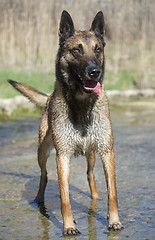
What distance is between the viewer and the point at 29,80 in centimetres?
1463

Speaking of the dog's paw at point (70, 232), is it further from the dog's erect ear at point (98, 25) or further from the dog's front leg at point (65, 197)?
the dog's erect ear at point (98, 25)

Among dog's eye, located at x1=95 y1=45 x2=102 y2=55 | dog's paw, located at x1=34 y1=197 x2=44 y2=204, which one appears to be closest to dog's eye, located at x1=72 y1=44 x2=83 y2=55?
dog's eye, located at x1=95 y1=45 x2=102 y2=55

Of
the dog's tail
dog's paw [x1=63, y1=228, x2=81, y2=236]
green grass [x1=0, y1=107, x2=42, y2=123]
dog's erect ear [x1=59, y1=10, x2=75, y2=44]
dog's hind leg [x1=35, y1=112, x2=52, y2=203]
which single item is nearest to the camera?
dog's paw [x1=63, y1=228, x2=81, y2=236]

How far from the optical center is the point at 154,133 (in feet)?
30.5

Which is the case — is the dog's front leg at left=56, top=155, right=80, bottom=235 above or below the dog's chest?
below

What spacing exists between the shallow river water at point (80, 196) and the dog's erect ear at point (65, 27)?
6.10 feet

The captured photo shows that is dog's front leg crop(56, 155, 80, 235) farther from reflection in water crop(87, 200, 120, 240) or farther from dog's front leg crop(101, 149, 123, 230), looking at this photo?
dog's front leg crop(101, 149, 123, 230)

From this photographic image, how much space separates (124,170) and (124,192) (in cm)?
113

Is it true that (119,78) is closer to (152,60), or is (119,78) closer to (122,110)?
(152,60)

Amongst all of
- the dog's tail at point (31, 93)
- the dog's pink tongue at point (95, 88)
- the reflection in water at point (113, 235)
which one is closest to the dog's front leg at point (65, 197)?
the reflection in water at point (113, 235)

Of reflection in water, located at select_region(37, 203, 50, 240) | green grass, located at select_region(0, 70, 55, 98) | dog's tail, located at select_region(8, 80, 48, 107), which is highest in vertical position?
dog's tail, located at select_region(8, 80, 48, 107)

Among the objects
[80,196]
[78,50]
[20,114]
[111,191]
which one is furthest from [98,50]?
[20,114]

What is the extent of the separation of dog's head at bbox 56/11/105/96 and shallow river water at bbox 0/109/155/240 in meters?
1.31

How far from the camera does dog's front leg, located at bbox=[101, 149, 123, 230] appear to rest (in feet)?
12.6
